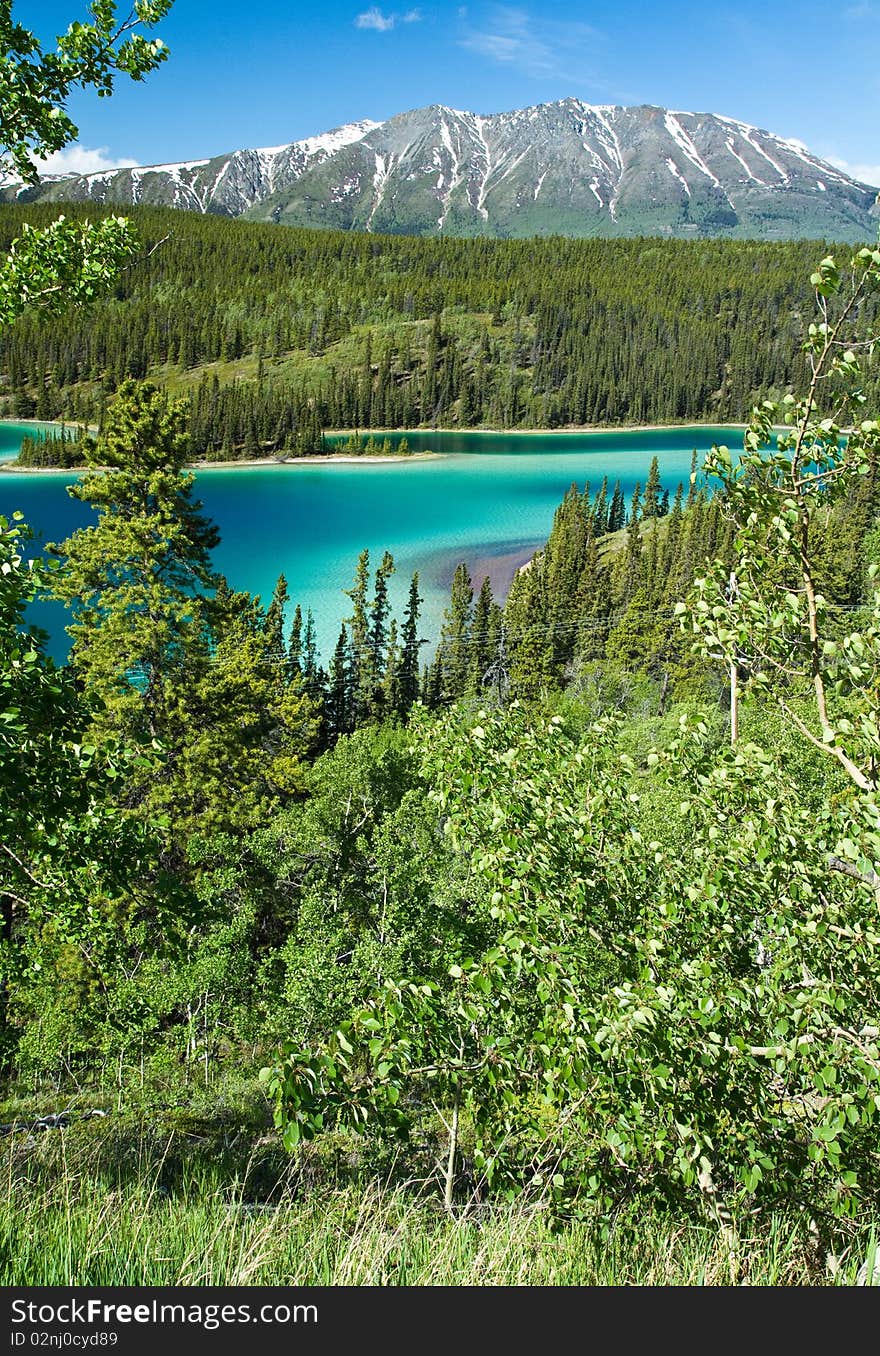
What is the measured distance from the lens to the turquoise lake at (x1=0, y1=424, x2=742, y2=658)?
3438 inches

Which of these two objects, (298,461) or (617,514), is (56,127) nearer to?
(617,514)

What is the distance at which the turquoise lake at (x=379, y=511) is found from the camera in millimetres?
87312

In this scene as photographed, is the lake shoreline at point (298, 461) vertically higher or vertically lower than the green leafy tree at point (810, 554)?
higher

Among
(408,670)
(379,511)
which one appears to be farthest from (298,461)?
(408,670)

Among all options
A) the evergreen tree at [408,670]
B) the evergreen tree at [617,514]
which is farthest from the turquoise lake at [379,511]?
the evergreen tree at [617,514]

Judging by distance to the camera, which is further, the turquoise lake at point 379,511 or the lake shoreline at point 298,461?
the lake shoreline at point 298,461

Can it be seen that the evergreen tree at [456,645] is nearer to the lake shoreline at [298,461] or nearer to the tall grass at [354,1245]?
the tall grass at [354,1245]

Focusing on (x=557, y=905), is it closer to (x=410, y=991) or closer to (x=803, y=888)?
(x=410, y=991)

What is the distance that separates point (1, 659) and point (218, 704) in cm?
1815

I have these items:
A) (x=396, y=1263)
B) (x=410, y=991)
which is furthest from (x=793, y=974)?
(x=396, y=1263)

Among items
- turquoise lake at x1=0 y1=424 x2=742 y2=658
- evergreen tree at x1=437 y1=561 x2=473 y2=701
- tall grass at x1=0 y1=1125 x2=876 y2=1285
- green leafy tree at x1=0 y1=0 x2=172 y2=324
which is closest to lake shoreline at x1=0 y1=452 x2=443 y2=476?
turquoise lake at x1=0 y1=424 x2=742 y2=658

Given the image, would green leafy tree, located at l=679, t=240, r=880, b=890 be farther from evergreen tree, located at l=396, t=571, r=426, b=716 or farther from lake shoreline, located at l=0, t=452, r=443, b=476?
lake shoreline, located at l=0, t=452, r=443, b=476

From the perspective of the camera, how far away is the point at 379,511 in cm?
11825

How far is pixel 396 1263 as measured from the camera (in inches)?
161
